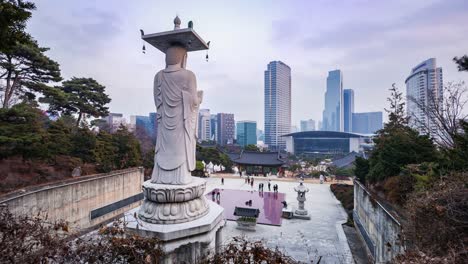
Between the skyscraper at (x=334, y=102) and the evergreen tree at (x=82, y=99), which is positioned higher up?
the skyscraper at (x=334, y=102)

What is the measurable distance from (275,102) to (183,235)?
9324 centimetres

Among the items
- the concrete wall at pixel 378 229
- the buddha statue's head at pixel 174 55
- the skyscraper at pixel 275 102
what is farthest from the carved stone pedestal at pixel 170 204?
the skyscraper at pixel 275 102

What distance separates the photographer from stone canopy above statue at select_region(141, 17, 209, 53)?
5.39 metres

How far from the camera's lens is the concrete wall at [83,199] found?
802 cm

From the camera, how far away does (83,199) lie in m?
10.4

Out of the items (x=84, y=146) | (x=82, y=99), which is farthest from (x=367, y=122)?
(x=84, y=146)

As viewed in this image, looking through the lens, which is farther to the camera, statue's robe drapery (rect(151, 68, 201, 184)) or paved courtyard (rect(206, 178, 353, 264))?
paved courtyard (rect(206, 178, 353, 264))

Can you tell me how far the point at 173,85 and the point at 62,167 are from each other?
10.7 metres

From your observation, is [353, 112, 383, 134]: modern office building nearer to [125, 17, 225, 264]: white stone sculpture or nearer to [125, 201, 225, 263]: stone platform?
[125, 17, 225, 264]: white stone sculpture

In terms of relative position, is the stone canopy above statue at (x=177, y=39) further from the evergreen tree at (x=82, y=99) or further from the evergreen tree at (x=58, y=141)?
the evergreen tree at (x=82, y=99)

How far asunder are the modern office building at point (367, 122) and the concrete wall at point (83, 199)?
143370mm

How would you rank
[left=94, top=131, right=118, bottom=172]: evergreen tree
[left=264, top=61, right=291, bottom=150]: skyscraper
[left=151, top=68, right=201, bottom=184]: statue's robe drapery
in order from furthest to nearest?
[left=264, top=61, right=291, bottom=150]: skyscraper < [left=94, top=131, right=118, bottom=172]: evergreen tree < [left=151, top=68, right=201, bottom=184]: statue's robe drapery

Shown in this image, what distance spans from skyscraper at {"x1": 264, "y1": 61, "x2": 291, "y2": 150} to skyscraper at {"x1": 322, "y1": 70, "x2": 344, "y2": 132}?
67.8 metres

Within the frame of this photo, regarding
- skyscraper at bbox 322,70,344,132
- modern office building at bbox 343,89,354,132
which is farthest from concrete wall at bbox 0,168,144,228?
modern office building at bbox 343,89,354,132
